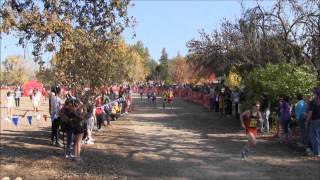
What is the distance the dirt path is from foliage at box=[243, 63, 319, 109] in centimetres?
175

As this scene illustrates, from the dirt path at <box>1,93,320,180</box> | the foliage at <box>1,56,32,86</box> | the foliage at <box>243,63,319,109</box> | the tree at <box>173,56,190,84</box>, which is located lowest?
the dirt path at <box>1,93,320,180</box>

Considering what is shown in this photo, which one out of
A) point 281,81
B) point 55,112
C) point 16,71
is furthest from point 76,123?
point 16,71

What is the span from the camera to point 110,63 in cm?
1981

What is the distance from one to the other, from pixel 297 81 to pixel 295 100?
66 cm

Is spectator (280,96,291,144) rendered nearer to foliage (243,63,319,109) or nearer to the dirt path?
the dirt path

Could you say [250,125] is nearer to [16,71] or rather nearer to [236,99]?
[236,99]

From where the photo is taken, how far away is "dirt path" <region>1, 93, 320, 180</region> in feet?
41.0

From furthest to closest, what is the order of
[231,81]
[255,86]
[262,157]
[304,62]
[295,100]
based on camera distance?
[231,81] → [304,62] → [255,86] → [295,100] → [262,157]

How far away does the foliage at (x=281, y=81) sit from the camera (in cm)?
1869

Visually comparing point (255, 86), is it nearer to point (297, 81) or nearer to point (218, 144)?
point (297, 81)

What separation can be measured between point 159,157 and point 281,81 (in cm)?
646

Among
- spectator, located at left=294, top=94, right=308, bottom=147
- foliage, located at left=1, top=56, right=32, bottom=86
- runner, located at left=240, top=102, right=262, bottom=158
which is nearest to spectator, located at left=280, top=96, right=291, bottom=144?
spectator, located at left=294, top=94, right=308, bottom=147

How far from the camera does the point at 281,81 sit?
19125mm


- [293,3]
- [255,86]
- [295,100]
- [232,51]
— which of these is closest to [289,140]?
[295,100]
